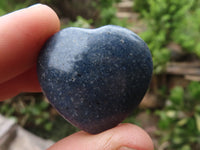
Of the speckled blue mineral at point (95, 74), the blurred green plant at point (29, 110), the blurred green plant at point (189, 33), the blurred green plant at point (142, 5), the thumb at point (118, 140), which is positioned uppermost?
the speckled blue mineral at point (95, 74)

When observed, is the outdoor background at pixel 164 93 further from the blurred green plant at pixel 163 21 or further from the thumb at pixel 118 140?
the thumb at pixel 118 140

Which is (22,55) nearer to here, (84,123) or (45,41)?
(45,41)

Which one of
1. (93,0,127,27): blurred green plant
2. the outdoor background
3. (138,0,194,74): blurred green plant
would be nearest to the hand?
the outdoor background

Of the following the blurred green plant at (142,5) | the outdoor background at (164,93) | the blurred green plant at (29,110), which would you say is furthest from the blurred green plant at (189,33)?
the blurred green plant at (29,110)

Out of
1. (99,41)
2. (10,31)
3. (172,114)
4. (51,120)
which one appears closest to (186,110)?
(172,114)

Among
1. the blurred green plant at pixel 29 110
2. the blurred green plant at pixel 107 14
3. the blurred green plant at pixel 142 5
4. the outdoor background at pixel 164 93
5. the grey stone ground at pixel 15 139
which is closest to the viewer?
the grey stone ground at pixel 15 139

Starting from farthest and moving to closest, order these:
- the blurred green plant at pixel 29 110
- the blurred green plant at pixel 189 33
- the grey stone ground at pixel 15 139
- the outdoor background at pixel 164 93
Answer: the blurred green plant at pixel 189 33 < the blurred green plant at pixel 29 110 < the outdoor background at pixel 164 93 < the grey stone ground at pixel 15 139

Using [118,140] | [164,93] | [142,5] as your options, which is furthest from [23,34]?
[142,5]
